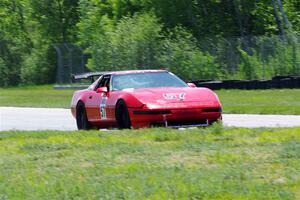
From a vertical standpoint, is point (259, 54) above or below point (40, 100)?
above

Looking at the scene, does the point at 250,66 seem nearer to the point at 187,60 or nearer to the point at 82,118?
the point at 187,60

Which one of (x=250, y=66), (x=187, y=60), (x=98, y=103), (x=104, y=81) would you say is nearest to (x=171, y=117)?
(x=98, y=103)

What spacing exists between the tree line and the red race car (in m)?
22.4

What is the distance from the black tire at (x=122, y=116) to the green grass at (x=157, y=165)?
103 inches

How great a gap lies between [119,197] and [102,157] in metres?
2.54

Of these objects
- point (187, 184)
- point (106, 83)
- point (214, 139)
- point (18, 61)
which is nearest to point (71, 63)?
point (18, 61)

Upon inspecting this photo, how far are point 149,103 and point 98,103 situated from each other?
191cm

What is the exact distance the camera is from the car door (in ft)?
53.6

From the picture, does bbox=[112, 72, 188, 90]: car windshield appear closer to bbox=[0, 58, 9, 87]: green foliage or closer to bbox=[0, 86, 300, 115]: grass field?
bbox=[0, 86, 300, 115]: grass field

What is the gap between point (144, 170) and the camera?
28.4 ft

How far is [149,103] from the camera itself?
14984 millimetres

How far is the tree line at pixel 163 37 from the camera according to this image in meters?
40.6

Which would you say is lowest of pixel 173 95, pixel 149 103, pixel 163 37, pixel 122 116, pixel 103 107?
pixel 122 116

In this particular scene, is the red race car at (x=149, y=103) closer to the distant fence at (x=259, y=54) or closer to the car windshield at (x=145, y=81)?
A: the car windshield at (x=145, y=81)
